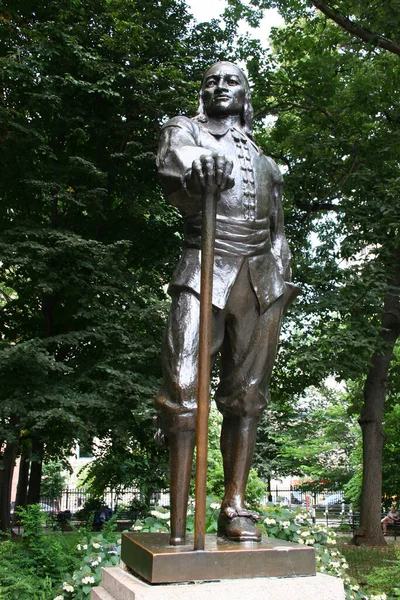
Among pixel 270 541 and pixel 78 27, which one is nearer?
pixel 270 541

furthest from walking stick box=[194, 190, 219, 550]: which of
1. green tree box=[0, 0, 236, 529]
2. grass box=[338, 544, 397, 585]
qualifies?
grass box=[338, 544, 397, 585]

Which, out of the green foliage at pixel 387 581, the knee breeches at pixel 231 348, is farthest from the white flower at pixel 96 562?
the green foliage at pixel 387 581

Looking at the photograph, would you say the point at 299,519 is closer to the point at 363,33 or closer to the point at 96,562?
the point at 96,562

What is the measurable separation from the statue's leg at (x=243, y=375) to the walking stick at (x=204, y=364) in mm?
569

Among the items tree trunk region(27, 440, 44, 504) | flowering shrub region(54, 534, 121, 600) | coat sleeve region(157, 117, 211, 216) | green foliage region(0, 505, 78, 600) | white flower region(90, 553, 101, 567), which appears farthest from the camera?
tree trunk region(27, 440, 44, 504)

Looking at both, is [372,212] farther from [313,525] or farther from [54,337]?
[313,525]

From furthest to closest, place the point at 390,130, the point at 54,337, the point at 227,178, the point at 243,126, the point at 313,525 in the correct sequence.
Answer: the point at 390,130, the point at 54,337, the point at 313,525, the point at 243,126, the point at 227,178

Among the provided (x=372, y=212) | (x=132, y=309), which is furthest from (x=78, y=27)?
(x=372, y=212)

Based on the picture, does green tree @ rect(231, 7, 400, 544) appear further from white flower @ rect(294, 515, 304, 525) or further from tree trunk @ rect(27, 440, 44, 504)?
white flower @ rect(294, 515, 304, 525)

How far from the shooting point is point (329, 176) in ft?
48.4

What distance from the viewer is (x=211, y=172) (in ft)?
10.9

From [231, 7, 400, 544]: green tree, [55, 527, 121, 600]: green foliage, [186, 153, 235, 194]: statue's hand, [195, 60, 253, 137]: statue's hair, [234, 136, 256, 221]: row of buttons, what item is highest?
[231, 7, 400, 544]: green tree

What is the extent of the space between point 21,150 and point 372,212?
21.5ft

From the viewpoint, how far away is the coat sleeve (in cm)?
361
